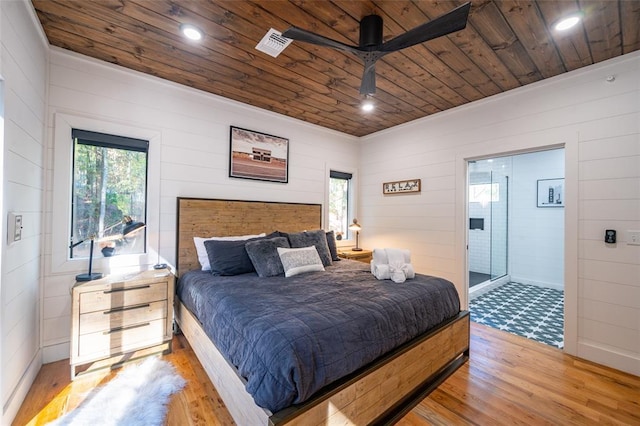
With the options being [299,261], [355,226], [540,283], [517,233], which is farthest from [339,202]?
[540,283]

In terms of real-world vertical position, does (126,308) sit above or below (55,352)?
above

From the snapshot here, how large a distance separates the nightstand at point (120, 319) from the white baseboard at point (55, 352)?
31 cm

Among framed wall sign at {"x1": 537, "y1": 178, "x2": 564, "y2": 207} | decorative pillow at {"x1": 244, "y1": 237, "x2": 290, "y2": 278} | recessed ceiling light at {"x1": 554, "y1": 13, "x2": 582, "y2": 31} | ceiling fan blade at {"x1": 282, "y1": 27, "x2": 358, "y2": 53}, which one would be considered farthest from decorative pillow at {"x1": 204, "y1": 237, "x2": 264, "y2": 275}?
framed wall sign at {"x1": 537, "y1": 178, "x2": 564, "y2": 207}

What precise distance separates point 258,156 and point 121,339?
240 cm

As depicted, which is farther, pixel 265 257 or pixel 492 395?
pixel 265 257

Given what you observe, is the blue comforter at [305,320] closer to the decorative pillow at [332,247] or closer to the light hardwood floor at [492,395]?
the light hardwood floor at [492,395]

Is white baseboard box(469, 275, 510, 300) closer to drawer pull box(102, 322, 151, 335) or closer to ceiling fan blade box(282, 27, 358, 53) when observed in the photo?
ceiling fan blade box(282, 27, 358, 53)

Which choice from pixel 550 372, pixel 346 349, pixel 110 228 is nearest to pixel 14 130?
pixel 110 228

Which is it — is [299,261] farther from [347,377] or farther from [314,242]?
[347,377]

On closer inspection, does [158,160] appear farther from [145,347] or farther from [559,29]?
[559,29]

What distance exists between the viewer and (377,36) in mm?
1903

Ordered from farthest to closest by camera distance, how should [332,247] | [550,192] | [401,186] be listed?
[550,192] → [401,186] → [332,247]

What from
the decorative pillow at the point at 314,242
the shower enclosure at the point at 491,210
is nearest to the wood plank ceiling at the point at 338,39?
the decorative pillow at the point at 314,242

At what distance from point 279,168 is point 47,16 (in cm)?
245
